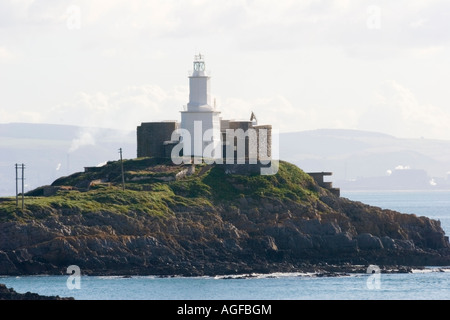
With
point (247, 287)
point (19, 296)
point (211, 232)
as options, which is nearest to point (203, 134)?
point (211, 232)

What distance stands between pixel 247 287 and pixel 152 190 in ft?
81.8

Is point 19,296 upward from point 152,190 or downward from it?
downward

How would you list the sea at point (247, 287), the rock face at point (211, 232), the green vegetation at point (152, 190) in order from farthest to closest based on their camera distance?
the green vegetation at point (152, 190) < the rock face at point (211, 232) < the sea at point (247, 287)

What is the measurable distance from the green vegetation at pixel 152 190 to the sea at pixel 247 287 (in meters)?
10.5

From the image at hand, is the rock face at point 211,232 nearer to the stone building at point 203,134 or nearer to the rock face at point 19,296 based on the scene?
the stone building at point 203,134

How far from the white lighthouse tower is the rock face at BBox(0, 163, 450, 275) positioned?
4.48 m

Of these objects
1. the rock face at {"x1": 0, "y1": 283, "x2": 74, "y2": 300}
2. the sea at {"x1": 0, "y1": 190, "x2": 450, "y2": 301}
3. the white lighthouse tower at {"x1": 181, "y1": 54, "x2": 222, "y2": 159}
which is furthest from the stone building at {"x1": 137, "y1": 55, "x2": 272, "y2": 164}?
the rock face at {"x1": 0, "y1": 283, "x2": 74, "y2": 300}

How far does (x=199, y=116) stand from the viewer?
420ft

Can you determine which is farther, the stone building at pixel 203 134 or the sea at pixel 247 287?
the stone building at pixel 203 134

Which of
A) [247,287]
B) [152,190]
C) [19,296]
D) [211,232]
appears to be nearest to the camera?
[19,296]

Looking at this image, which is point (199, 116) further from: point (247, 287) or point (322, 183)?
point (247, 287)

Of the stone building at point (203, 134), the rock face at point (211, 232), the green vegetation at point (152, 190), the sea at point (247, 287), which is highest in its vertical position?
the stone building at point (203, 134)

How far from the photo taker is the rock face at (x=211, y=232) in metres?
105

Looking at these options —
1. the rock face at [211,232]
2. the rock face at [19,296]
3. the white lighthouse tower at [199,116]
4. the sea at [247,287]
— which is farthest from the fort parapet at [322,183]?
the rock face at [19,296]
